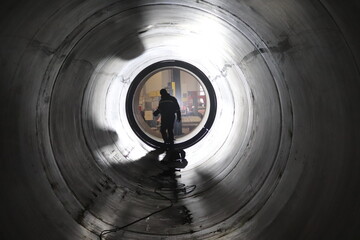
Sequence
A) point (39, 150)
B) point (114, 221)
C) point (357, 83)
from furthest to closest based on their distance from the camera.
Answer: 1. point (114, 221)
2. point (39, 150)
3. point (357, 83)

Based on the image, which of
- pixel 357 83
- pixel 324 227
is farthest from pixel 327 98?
pixel 324 227

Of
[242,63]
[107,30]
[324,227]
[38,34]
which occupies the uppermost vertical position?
[107,30]

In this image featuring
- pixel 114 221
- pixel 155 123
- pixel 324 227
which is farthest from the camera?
pixel 155 123

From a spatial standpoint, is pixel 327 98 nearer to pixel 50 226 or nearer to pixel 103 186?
pixel 50 226

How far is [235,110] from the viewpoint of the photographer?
16.7 feet

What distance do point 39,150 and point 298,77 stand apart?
5.93ft

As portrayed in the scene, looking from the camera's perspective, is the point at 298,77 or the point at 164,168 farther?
the point at 164,168

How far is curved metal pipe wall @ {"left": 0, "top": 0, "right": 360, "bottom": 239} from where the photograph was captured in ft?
5.21

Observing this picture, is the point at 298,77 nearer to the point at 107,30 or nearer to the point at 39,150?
the point at 39,150

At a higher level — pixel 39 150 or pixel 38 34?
pixel 38 34

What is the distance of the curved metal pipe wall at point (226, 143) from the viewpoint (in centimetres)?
159

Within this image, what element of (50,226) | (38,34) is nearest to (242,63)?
(38,34)

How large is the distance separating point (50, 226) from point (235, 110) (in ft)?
11.7

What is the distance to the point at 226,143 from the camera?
491 cm
